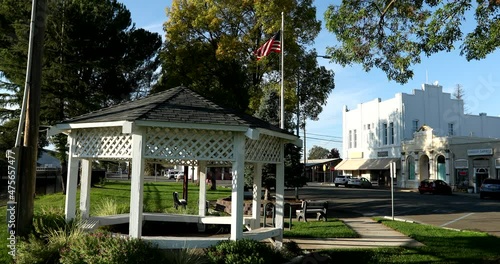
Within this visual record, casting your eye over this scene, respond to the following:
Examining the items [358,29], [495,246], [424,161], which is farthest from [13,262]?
[424,161]

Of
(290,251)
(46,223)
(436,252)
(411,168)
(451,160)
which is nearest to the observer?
(46,223)

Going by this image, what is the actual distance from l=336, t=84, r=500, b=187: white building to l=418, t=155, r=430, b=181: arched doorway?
1.20 feet

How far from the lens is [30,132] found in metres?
9.05

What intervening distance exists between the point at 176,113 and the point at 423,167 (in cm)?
4985

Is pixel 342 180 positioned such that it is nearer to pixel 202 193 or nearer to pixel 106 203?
pixel 202 193

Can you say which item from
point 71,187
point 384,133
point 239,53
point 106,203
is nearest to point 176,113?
point 71,187

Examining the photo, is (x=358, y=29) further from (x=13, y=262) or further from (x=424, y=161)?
(x=424, y=161)

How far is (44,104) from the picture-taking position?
27438 millimetres

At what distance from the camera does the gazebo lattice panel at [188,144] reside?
8.88 m

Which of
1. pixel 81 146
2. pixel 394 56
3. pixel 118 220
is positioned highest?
pixel 394 56

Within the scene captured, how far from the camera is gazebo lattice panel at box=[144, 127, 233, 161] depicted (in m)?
8.88

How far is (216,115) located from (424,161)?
4912cm

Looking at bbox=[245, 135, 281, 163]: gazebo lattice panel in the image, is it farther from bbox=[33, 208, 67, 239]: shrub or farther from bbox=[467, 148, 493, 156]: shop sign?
bbox=[467, 148, 493, 156]: shop sign

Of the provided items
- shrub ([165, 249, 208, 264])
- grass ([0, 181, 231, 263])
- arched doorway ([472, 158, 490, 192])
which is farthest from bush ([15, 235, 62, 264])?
arched doorway ([472, 158, 490, 192])
